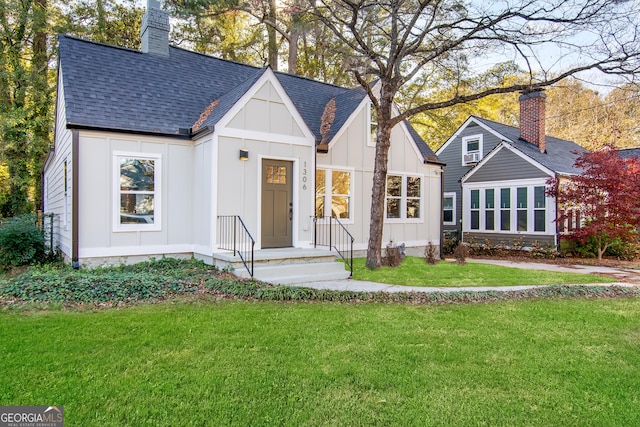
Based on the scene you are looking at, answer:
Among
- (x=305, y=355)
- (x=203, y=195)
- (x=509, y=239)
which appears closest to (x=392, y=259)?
(x=203, y=195)

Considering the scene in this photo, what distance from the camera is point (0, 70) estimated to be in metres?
15.9

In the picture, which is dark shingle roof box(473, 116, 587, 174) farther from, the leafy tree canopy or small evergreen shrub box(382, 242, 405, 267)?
small evergreen shrub box(382, 242, 405, 267)

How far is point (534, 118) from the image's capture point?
1516cm

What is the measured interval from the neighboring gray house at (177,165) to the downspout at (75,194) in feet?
0.06

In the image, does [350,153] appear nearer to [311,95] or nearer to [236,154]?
[311,95]

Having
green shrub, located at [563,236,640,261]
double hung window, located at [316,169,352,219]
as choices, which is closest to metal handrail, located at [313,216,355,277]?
double hung window, located at [316,169,352,219]

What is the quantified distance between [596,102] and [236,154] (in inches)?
1088

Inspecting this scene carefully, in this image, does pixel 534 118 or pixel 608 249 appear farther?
pixel 534 118

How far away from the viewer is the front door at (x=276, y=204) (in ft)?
27.8

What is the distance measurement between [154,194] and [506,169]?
12.1 metres

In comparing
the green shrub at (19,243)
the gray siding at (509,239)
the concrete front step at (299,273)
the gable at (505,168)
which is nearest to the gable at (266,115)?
the concrete front step at (299,273)

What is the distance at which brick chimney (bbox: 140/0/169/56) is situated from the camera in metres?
10.4

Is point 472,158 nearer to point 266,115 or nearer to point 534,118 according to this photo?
point 534,118

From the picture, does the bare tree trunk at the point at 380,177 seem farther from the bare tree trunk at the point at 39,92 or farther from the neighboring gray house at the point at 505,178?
the bare tree trunk at the point at 39,92
